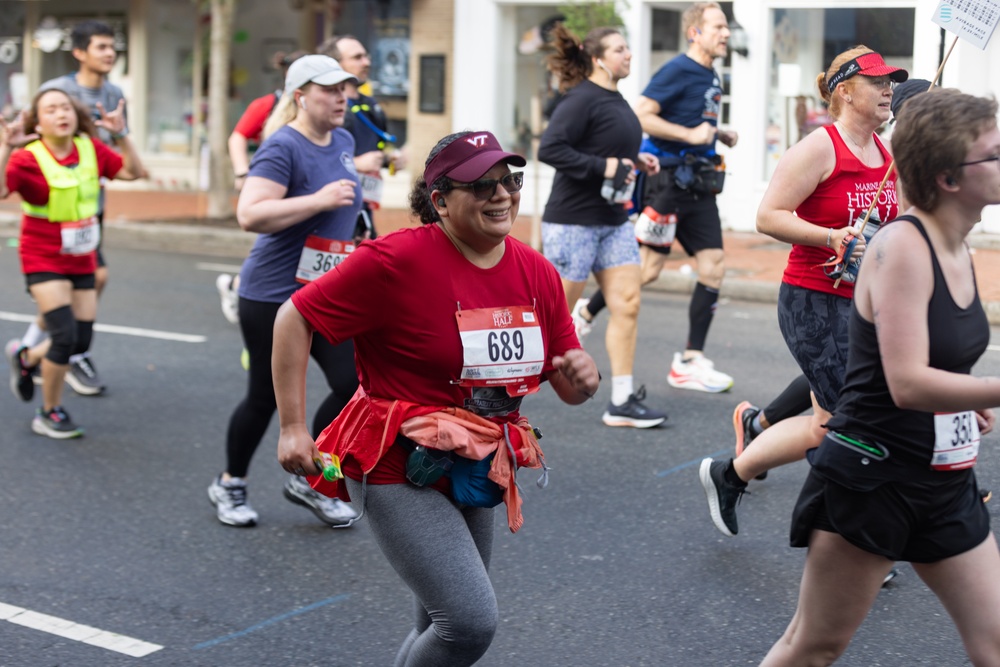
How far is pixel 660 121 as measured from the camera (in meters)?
7.81

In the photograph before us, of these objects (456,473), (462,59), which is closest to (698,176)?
(456,473)

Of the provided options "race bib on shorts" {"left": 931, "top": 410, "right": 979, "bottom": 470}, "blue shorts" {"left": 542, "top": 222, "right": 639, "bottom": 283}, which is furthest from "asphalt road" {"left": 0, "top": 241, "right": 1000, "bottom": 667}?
"race bib on shorts" {"left": 931, "top": 410, "right": 979, "bottom": 470}

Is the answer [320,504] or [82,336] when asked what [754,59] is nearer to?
[82,336]

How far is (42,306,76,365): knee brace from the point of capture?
6.78 m

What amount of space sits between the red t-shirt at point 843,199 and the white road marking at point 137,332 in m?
5.91

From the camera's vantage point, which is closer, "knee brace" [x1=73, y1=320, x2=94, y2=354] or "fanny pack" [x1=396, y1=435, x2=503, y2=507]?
"fanny pack" [x1=396, y1=435, x2=503, y2=507]

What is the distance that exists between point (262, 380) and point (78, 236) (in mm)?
1980

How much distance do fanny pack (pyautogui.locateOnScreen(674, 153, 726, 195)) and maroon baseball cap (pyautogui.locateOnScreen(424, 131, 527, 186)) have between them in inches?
180

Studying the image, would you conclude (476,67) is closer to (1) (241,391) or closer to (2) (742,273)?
(2) (742,273)

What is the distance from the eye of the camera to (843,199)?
4648 mm

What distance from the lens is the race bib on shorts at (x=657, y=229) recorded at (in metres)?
8.00

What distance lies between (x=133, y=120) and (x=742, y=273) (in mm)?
13184

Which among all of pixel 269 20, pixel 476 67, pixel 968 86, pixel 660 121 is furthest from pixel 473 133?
pixel 269 20

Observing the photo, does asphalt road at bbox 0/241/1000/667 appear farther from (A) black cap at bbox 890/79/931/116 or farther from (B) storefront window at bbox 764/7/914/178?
(B) storefront window at bbox 764/7/914/178
